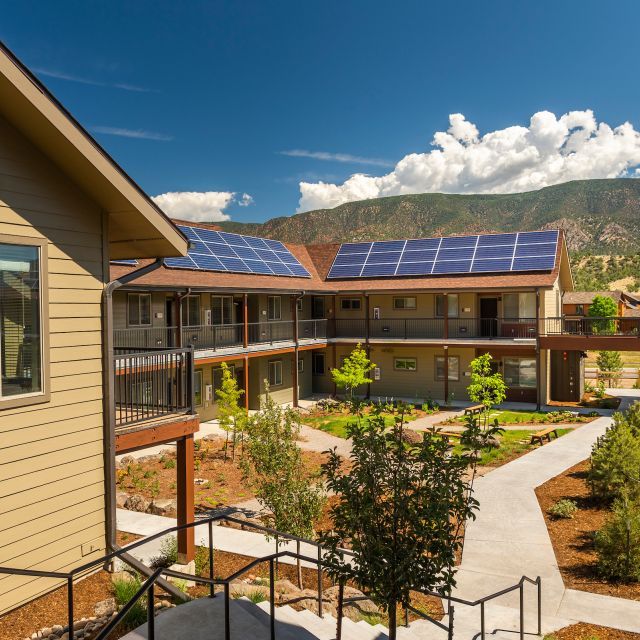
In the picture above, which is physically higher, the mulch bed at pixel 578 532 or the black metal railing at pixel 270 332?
the black metal railing at pixel 270 332

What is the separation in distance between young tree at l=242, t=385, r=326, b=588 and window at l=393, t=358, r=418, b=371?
18711mm

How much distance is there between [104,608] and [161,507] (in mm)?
6506

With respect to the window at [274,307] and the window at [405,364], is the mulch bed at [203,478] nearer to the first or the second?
the window at [274,307]

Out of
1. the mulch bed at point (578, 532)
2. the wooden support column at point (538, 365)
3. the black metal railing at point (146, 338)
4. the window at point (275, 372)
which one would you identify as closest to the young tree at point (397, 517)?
the mulch bed at point (578, 532)

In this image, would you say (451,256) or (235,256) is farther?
(451,256)

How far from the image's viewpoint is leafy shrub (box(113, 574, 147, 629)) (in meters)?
5.86

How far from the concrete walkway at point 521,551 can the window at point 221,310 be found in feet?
43.8

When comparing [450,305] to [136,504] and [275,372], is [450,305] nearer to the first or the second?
[275,372]

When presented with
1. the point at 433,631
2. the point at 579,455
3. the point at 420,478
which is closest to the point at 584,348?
the point at 579,455

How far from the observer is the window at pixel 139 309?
1964cm

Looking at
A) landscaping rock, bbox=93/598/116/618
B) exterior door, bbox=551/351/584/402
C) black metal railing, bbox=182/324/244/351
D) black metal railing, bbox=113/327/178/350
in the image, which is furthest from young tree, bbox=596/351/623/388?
landscaping rock, bbox=93/598/116/618

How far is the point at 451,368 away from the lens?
28609 mm

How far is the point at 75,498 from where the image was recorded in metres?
6.71

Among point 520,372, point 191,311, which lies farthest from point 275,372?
point 520,372
